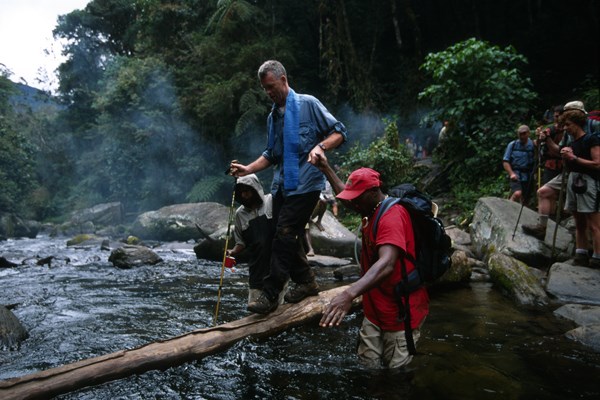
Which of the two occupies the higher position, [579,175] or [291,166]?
[579,175]

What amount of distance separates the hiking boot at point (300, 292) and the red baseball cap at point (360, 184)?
1.63 metres

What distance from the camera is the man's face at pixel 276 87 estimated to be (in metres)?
3.88

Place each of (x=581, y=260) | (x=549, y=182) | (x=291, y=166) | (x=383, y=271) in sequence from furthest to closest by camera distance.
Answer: (x=549, y=182)
(x=581, y=260)
(x=291, y=166)
(x=383, y=271)

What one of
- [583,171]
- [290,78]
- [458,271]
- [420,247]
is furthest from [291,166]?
[290,78]

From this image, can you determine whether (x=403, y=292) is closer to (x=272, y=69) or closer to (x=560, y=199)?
(x=272, y=69)

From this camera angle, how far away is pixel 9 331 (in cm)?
444

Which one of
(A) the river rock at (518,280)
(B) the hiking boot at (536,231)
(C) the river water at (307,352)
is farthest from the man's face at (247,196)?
(B) the hiking boot at (536,231)

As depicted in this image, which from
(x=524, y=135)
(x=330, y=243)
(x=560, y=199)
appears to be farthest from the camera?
(x=330, y=243)

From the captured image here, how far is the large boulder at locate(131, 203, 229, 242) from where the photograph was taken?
15.6 metres

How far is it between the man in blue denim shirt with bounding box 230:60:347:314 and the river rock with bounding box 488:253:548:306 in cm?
325

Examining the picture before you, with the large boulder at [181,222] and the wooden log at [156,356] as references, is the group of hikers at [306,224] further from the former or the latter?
the large boulder at [181,222]

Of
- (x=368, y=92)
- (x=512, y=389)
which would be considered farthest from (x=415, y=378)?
(x=368, y=92)

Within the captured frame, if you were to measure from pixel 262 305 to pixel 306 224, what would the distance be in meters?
0.93

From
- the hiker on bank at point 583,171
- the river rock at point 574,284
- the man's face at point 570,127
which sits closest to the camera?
the river rock at point 574,284
